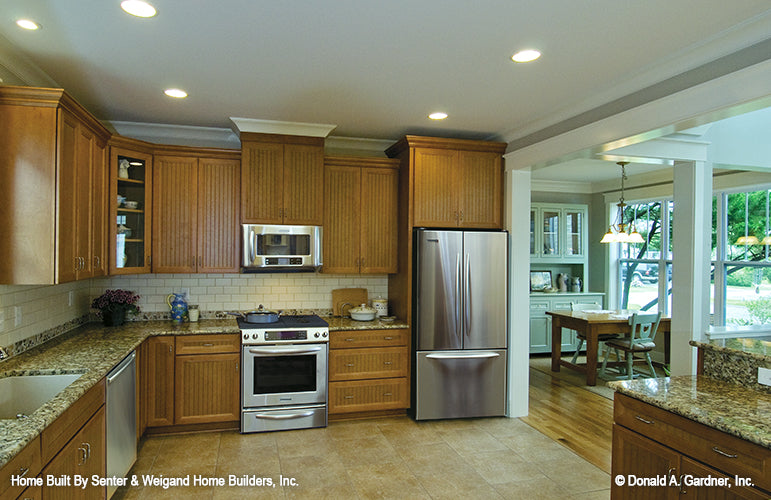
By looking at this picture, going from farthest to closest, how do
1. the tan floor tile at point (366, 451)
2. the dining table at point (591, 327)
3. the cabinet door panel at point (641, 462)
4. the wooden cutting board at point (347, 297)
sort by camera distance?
the dining table at point (591, 327) < the wooden cutting board at point (347, 297) < the tan floor tile at point (366, 451) < the cabinet door panel at point (641, 462)

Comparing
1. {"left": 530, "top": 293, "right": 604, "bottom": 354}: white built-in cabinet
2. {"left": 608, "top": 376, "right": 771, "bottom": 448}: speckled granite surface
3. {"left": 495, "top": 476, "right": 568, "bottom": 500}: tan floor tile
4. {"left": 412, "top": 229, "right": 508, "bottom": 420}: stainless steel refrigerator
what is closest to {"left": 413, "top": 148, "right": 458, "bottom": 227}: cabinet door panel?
{"left": 412, "top": 229, "right": 508, "bottom": 420}: stainless steel refrigerator

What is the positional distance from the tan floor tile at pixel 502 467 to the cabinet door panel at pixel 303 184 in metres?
2.34

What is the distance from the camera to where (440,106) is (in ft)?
12.4

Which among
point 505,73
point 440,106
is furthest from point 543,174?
point 505,73

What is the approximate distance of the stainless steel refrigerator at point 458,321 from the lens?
433 cm

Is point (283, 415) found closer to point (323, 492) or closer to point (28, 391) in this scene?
point (323, 492)

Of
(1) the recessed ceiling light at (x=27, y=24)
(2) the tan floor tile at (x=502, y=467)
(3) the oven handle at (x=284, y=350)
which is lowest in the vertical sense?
(2) the tan floor tile at (x=502, y=467)

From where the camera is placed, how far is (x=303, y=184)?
4453 mm

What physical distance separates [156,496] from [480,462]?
2148mm

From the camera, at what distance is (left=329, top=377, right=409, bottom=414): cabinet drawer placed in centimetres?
433

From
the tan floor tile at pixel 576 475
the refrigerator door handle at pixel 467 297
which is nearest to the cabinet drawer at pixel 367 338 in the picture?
the refrigerator door handle at pixel 467 297

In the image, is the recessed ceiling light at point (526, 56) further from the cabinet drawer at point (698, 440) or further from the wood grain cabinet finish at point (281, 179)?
the wood grain cabinet finish at point (281, 179)

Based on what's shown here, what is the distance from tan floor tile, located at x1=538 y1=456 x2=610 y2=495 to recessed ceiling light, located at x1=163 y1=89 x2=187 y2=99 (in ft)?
12.0

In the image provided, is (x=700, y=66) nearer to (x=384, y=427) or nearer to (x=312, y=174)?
(x=312, y=174)
